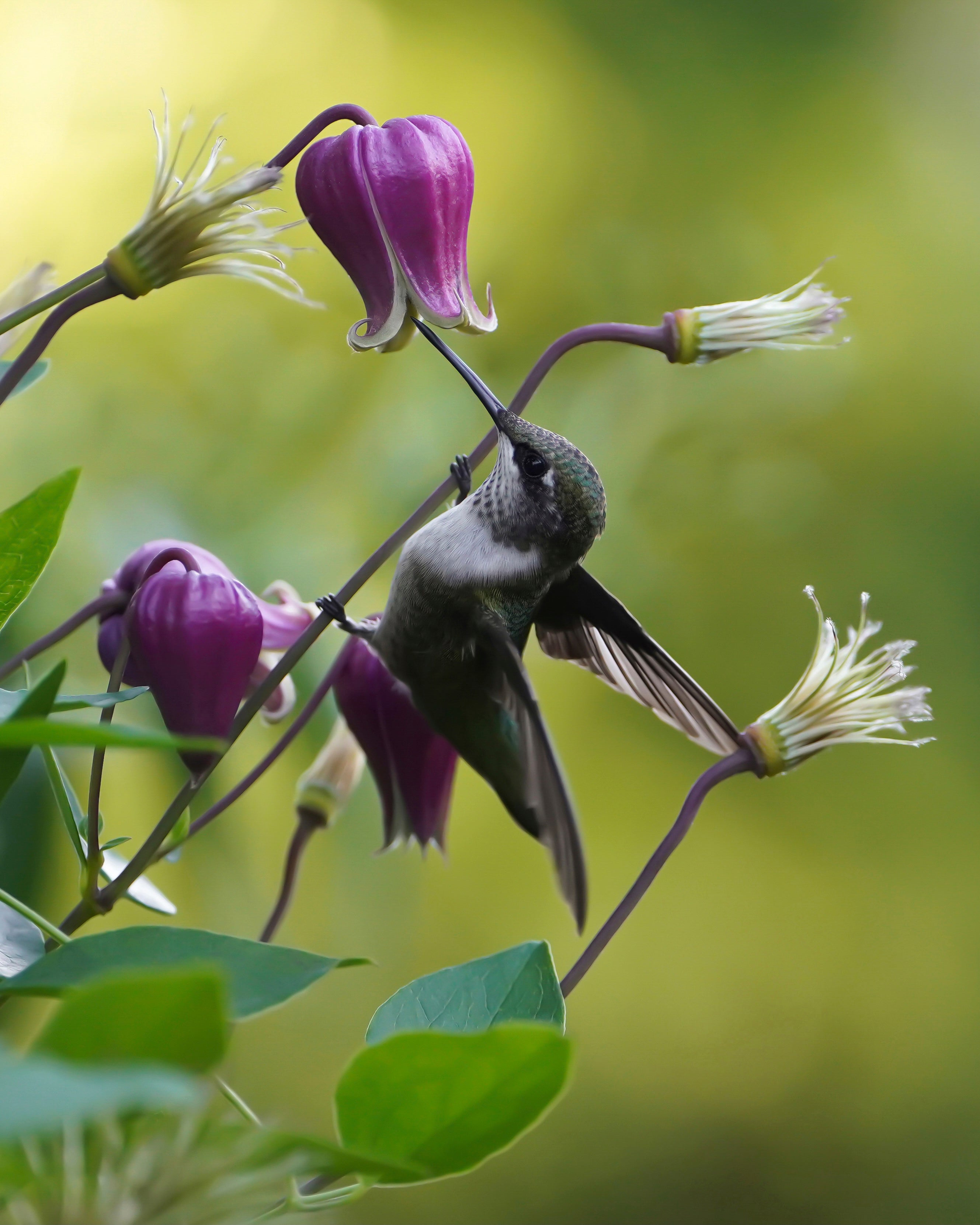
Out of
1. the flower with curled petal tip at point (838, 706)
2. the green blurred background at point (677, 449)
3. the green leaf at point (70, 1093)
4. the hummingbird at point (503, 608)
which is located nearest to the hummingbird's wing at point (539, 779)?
the hummingbird at point (503, 608)

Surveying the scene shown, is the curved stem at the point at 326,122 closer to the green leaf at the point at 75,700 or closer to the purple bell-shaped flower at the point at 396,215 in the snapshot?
the purple bell-shaped flower at the point at 396,215

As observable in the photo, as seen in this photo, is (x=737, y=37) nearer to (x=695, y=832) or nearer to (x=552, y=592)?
(x=695, y=832)

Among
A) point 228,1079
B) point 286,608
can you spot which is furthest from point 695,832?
point 286,608

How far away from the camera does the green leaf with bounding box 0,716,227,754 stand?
0.66 feet

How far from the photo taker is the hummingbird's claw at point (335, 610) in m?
0.49

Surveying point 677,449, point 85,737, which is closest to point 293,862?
point 85,737

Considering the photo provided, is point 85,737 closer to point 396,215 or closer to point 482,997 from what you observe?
point 482,997

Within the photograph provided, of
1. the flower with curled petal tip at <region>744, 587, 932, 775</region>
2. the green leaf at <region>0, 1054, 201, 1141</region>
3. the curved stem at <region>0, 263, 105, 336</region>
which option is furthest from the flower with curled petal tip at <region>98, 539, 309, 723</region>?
the green leaf at <region>0, 1054, 201, 1141</region>

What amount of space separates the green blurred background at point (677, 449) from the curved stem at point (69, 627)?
91cm

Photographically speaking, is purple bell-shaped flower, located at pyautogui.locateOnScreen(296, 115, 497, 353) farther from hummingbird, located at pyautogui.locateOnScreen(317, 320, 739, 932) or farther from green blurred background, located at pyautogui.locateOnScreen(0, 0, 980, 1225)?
green blurred background, located at pyautogui.locateOnScreen(0, 0, 980, 1225)

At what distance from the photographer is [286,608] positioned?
58 cm

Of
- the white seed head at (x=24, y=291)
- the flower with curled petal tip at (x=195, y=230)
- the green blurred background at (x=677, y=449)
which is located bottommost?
the green blurred background at (x=677, y=449)

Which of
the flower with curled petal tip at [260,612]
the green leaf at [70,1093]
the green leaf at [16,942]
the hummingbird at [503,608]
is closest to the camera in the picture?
the green leaf at [70,1093]

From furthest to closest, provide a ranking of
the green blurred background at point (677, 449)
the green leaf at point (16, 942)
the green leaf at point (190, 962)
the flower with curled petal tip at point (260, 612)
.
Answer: the green blurred background at point (677, 449)
the flower with curled petal tip at point (260, 612)
the green leaf at point (16, 942)
the green leaf at point (190, 962)
